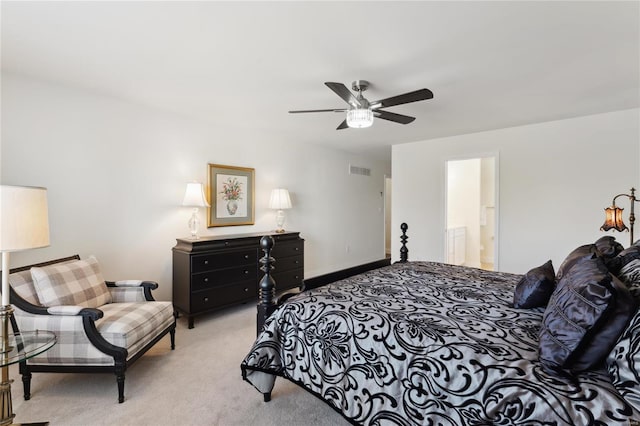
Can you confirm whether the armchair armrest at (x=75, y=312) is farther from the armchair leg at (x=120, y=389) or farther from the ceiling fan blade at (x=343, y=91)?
the ceiling fan blade at (x=343, y=91)

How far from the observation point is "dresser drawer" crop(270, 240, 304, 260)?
4.16m

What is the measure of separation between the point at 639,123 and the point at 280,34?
13.7 feet

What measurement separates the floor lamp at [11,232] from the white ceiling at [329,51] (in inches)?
43.5

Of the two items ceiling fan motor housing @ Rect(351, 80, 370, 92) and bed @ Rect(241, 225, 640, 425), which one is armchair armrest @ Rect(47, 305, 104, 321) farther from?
ceiling fan motor housing @ Rect(351, 80, 370, 92)

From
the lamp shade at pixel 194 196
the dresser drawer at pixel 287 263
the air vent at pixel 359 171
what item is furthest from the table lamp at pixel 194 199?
the air vent at pixel 359 171

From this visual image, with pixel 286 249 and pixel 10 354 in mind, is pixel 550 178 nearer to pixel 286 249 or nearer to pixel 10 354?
pixel 286 249

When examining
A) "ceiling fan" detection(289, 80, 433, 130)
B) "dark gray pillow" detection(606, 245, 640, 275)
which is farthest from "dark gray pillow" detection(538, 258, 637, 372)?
"ceiling fan" detection(289, 80, 433, 130)

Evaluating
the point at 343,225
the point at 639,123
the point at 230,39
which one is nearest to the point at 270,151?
the point at 343,225

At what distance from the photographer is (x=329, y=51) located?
7.03ft

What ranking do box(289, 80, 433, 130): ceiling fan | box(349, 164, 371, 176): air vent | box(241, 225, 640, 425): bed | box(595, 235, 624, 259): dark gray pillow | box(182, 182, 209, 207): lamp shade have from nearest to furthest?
box(241, 225, 640, 425): bed → box(595, 235, 624, 259): dark gray pillow → box(289, 80, 433, 130): ceiling fan → box(182, 182, 209, 207): lamp shade → box(349, 164, 371, 176): air vent

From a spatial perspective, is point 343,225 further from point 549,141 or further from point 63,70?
point 63,70

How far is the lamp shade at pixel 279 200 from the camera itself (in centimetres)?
455

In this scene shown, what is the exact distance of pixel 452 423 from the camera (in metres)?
1.26

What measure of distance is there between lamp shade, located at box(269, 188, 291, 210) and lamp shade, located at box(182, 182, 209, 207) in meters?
1.18
